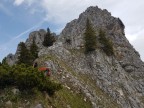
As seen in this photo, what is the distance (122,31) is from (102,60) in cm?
A: 2313

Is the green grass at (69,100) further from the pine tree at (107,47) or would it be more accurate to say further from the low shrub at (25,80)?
the pine tree at (107,47)

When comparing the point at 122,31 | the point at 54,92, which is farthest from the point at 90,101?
the point at 122,31

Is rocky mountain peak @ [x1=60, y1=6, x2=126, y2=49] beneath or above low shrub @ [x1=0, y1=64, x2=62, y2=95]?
above

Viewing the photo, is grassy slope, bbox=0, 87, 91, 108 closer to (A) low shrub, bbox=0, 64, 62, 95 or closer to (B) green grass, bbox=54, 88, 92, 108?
(B) green grass, bbox=54, 88, 92, 108

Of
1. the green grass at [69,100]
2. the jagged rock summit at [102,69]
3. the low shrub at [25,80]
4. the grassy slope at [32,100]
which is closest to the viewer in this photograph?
the grassy slope at [32,100]

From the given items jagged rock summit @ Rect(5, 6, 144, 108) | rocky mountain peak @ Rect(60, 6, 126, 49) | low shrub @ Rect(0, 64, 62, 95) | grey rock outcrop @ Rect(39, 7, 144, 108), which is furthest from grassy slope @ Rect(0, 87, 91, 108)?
rocky mountain peak @ Rect(60, 6, 126, 49)

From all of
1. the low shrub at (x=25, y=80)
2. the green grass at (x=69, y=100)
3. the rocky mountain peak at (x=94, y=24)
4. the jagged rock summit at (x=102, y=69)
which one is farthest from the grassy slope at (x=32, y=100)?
the rocky mountain peak at (x=94, y=24)

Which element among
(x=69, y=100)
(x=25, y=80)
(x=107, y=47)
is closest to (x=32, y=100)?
(x=25, y=80)

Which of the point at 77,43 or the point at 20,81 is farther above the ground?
the point at 77,43

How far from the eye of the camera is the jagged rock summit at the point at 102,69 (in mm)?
48438

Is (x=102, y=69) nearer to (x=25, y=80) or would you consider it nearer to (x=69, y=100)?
(x=69, y=100)

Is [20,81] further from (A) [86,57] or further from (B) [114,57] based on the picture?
(B) [114,57]

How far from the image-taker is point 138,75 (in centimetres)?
6569

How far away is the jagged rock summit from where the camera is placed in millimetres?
48438
